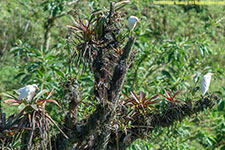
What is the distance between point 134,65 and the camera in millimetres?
3242

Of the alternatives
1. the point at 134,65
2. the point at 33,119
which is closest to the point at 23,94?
the point at 33,119

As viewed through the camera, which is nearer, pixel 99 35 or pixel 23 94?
pixel 23 94

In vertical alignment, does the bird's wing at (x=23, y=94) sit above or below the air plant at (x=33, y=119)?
above

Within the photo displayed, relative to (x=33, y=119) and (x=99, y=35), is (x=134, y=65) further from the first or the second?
(x=33, y=119)

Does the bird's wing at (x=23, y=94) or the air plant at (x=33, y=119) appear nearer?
the air plant at (x=33, y=119)

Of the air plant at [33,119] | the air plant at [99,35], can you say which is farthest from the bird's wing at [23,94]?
the air plant at [99,35]

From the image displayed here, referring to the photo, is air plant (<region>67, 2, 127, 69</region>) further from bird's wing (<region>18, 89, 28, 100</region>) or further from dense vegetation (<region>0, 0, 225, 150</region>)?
bird's wing (<region>18, 89, 28, 100</region>)

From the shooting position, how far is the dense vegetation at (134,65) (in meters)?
2.55

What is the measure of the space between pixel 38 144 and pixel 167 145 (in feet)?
5.32

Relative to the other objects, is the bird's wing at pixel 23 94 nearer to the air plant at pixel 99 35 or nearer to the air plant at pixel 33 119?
the air plant at pixel 33 119

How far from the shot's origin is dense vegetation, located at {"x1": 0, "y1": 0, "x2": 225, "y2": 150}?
100 inches

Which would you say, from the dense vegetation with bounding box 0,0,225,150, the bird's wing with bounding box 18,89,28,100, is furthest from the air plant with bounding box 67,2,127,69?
the bird's wing with bounding box 18,89,28,100

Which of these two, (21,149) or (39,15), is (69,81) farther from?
(39,15)

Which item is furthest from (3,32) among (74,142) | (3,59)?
(74,142)
